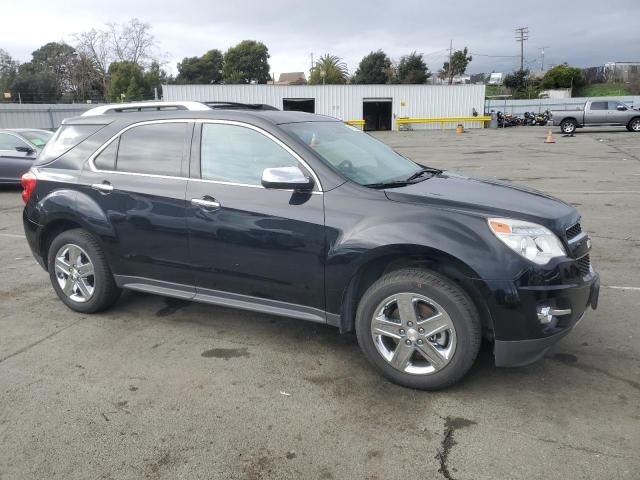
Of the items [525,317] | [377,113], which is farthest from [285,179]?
[377,113]

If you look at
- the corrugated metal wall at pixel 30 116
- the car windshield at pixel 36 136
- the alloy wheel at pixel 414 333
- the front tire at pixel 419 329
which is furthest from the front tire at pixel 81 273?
the corrugated metal wall at pixel 30 116

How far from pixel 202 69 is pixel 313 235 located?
288 feet

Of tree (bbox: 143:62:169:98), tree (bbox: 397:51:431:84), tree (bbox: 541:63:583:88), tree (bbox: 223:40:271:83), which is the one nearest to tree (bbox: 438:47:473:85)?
tree (bbox: 397:51:431:84)

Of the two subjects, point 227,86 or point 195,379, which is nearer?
point 195,379

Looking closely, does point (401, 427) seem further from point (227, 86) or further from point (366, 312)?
point (227, 86)

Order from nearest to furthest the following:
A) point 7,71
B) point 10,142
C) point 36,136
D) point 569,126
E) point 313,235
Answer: point 313,235, point 10,142, point 36,136, point 569,126, point 7,71

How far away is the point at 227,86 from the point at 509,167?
29073mm

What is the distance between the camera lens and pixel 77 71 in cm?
6044

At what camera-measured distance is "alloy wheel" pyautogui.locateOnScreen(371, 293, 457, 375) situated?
3.39 m

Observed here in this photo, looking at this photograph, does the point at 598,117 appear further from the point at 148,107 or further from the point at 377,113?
the point at 148,107

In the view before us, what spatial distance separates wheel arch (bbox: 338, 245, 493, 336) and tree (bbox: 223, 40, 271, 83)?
271 feet

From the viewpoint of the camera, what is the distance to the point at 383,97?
45438 mm

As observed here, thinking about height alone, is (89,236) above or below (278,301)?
above

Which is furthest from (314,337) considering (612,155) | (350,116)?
(350,116)
